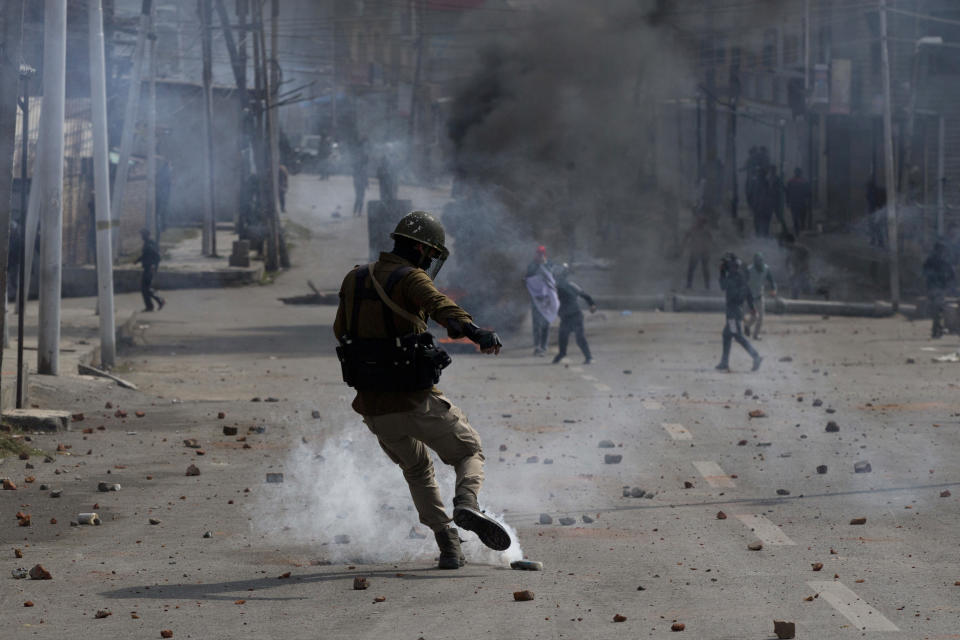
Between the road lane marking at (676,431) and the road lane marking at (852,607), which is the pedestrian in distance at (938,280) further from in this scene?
the road lane marking at (852,607)

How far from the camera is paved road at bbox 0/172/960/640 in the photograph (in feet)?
17.3

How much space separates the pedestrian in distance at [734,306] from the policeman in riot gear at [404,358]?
35.8 ft

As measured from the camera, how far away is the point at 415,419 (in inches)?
234

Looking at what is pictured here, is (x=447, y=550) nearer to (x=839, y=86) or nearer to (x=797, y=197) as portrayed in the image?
(x=839, y=86)

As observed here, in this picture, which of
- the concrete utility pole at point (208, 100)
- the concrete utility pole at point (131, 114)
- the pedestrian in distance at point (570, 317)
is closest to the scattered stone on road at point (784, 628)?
the pedestrian in distance at point (570, 317)

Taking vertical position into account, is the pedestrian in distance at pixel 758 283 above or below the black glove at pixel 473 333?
below

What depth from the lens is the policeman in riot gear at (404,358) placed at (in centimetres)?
586

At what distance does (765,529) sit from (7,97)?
6.18 metres

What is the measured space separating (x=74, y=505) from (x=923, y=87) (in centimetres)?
2759

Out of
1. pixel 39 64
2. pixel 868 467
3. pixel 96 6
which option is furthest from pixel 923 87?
pixel 868 467

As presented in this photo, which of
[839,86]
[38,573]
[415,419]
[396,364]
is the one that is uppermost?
[839,86]

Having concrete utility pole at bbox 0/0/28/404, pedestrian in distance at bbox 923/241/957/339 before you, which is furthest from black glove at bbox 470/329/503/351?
pedestrian in distance at bbox 923/241/957/339

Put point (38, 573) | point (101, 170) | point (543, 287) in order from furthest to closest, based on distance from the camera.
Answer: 1. point (543, 287)
2. point (101, 170)
3. point (38, 573)

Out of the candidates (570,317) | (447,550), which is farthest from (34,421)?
(570,317)
